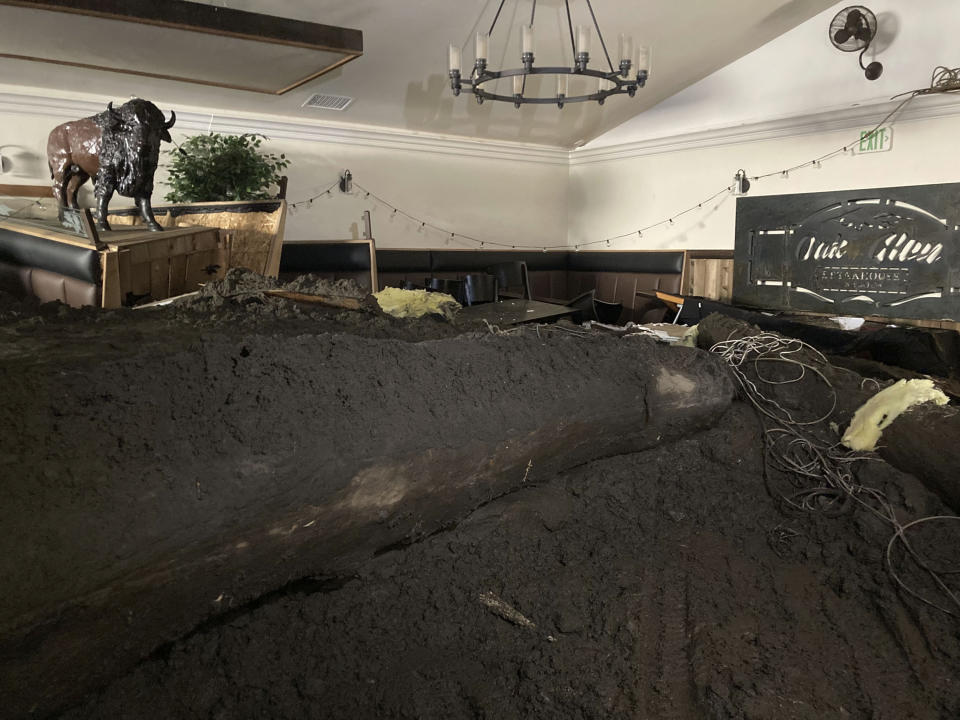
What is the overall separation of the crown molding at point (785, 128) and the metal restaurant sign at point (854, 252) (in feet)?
1.70

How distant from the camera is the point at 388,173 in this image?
243 inches

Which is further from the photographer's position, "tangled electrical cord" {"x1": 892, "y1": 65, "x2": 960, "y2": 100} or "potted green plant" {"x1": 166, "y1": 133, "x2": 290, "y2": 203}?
"potted green plant" {"x1": 166, "y1": 133, "x2": 290, "y2": 203}

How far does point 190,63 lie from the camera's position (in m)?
3.82

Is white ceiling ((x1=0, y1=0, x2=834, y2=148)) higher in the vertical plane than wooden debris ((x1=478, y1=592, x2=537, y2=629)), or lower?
higher

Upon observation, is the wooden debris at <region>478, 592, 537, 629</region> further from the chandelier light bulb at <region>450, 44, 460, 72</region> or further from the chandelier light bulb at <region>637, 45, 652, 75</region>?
the chandelier light bulb at <region>637, 45, 652, 75</region>

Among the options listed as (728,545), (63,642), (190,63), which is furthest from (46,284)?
(728,545)

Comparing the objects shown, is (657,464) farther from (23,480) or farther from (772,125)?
(772,125)

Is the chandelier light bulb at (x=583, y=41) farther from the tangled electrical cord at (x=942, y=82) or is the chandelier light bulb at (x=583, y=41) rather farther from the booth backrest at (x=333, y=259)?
the tangled electrical cord at (x=942, y=82)

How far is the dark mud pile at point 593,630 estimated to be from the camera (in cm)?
146

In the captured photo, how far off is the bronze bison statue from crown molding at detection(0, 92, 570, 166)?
8.36ft

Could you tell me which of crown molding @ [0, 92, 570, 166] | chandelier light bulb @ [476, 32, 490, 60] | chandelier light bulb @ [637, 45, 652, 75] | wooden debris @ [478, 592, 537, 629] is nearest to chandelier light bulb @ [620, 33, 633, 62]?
chandelier light bulb @ [637, 45, 652, 75]

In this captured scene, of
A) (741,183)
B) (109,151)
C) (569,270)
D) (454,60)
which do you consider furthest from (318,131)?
(741,183)

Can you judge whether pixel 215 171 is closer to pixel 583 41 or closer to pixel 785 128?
pixel 583 41

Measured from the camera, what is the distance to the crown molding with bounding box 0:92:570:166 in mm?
4570
